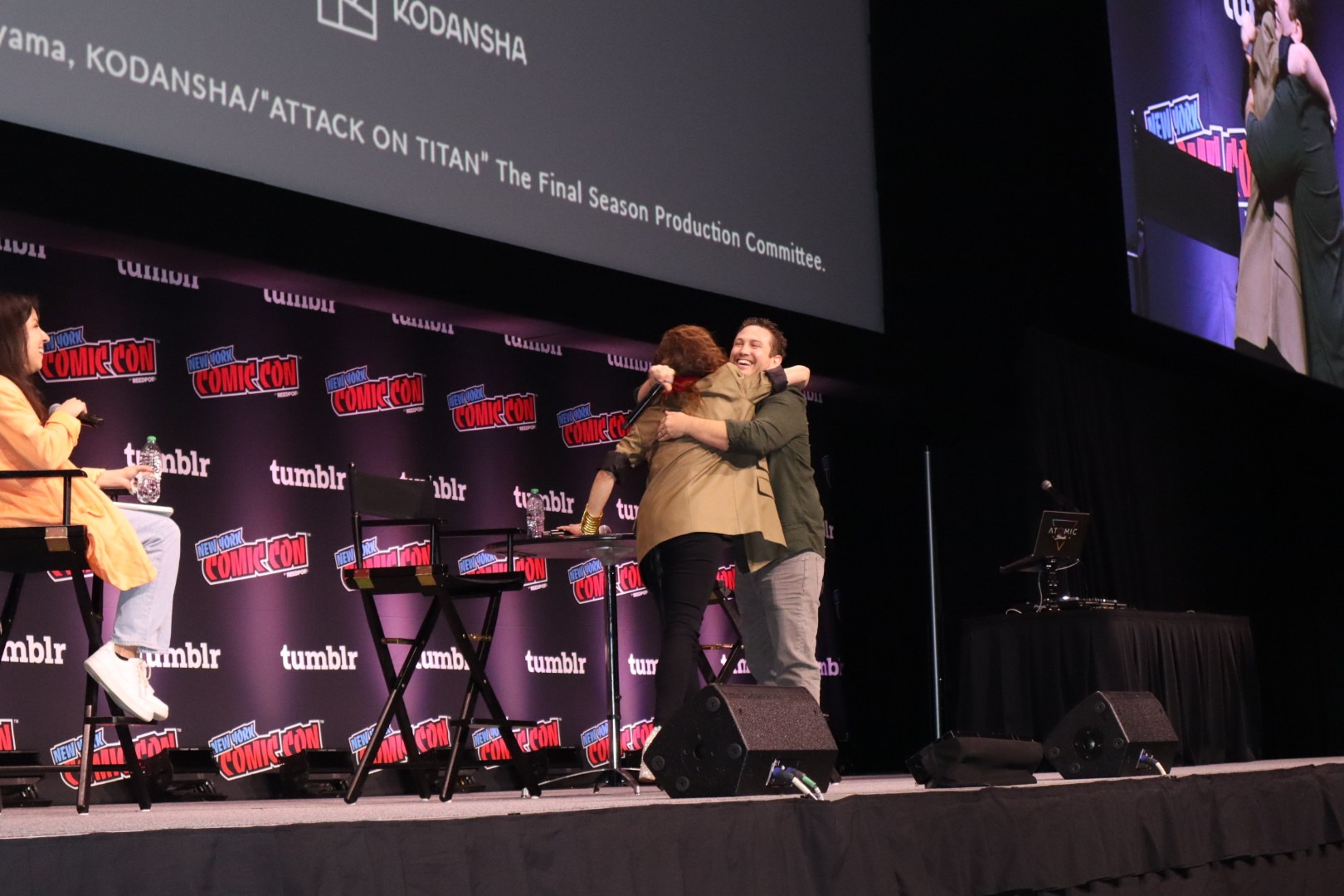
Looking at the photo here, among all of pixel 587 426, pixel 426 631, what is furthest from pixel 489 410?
pixel 426 631

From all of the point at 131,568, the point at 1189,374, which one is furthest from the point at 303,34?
the point at 1189,374

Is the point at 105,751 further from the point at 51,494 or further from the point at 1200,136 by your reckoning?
the point at 1200,136

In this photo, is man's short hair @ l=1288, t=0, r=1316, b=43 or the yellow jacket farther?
man's short hair @ l=1288, t=0, r=1316, b=43

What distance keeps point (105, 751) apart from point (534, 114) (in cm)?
281

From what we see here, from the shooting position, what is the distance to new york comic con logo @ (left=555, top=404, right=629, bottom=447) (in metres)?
6.71

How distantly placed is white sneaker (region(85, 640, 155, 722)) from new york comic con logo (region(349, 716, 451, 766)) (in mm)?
1896

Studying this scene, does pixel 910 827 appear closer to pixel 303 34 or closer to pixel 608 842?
pixel 608 842

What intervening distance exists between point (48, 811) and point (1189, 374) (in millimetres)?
7189

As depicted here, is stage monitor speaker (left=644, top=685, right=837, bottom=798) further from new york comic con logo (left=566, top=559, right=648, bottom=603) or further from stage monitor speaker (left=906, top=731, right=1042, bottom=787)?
new york comic con logo (left=566, top=559, right=648, bottom=603)

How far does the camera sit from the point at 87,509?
11.4 feet

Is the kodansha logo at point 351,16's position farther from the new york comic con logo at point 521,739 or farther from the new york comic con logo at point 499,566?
the new york comic con logo at point 521,739

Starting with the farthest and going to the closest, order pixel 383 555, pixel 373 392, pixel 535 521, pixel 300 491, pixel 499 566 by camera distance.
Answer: pixel 499 566 → pixel 373 392 → pixel 383 555 → pixel 300 491 → pixel 535 521

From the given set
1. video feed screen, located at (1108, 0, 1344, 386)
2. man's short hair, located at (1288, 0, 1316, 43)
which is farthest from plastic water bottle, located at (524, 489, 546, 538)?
man's short hair, located at (1288, 0, 1316, 43)

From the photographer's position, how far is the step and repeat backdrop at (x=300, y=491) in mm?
5008
